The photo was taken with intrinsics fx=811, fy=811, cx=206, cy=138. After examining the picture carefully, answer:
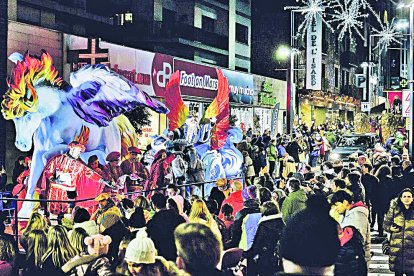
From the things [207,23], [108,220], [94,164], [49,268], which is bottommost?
[49,268]

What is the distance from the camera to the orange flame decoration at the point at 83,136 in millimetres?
15306

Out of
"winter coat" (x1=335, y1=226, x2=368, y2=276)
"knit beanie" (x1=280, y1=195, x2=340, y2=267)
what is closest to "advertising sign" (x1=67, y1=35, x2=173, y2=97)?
"winter coat" (x1=335, y1=226, x2=368, y2=276)

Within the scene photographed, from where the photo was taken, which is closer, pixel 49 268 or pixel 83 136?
pixel 49 268

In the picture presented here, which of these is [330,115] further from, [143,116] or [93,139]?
[93,139]

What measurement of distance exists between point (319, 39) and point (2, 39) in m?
34.6

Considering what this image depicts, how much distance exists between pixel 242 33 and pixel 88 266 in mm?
36662

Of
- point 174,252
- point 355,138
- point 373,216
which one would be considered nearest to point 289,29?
point 355,138

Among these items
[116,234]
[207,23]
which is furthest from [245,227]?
[207,23]

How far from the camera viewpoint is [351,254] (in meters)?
9.05

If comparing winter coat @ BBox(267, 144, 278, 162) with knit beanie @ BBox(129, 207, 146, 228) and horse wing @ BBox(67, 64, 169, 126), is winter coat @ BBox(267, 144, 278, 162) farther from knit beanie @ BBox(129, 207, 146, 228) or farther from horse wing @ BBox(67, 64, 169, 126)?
knit beanie @ BBox(129, 207, 146, 228)

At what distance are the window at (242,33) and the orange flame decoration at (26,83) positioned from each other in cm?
2908

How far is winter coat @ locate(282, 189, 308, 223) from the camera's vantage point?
10.8 metres

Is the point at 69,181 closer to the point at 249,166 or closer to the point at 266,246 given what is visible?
the point at 266,246

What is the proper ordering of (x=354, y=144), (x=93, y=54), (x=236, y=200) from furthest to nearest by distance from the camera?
1. (x=354, y=144)
2. (x=93, y=54)
3. (x=236, y=200)
